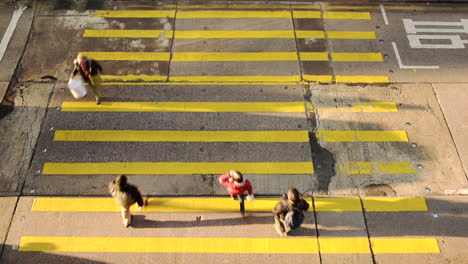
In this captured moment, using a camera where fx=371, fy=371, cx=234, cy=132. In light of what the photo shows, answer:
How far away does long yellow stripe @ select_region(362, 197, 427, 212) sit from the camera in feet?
26.5

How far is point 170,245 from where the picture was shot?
25.0 feet

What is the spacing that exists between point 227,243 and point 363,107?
5.01 metres

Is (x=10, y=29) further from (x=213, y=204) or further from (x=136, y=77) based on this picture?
(x=213, y=204)

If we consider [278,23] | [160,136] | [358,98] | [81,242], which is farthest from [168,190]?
[278,23]

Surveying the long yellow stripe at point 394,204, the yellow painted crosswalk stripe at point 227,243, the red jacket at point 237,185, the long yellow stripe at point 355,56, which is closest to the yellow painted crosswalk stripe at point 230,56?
the long yellow stripe at point 355,56

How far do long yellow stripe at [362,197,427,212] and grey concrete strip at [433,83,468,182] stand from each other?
1.54m

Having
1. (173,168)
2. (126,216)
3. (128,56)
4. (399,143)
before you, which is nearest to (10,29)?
(128,56)

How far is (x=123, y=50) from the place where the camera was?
10820mm

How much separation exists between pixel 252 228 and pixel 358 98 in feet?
15.1

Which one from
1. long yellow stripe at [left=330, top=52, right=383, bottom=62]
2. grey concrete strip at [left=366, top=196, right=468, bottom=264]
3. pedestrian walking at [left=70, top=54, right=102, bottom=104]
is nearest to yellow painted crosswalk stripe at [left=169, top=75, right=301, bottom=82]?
long yellow stripe at [left=330, top=52, right=383, bottom=62]

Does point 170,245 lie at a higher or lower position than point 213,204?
lower

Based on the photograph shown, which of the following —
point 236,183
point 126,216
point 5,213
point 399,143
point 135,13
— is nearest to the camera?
point 236,183

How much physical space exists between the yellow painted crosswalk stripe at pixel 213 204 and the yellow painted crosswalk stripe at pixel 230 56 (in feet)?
14.2

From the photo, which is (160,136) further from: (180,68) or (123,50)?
(123,50)
